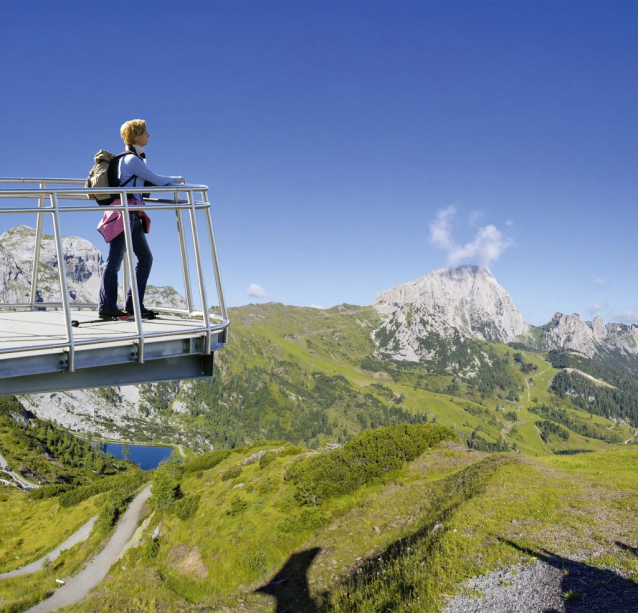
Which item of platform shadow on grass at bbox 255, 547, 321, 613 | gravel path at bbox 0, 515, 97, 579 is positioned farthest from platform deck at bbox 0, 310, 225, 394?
gravel path at bbox 0, 515, 97, 579

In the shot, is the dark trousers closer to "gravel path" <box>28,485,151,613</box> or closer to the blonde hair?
the blonde hair

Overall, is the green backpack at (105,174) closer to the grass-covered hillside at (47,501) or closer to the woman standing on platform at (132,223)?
the woman standing on platform at (132,223)

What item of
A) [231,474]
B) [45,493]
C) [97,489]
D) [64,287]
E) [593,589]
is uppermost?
[64,287]

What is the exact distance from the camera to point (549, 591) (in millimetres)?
12750

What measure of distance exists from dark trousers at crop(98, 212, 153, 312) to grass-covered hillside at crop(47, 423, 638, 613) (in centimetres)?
1372

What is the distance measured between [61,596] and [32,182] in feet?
150

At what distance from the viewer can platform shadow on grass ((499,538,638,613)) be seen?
1120 centimetres

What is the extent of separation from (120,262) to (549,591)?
52.9ft

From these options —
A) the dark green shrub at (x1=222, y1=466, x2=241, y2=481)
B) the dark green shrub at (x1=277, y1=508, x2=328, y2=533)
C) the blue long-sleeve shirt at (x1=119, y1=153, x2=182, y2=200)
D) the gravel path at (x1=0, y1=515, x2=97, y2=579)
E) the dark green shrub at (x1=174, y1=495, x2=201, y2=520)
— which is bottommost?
the gravel path at (x1=0, y1=515, x2=97, y2=579)

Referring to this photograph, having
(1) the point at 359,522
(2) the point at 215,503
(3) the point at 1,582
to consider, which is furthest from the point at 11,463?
(1) the point at 359,522

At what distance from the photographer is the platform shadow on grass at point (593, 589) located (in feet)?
36.7

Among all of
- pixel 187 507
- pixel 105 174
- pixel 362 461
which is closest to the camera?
pixel 105 174

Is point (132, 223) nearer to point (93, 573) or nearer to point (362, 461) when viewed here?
point (362, 461)

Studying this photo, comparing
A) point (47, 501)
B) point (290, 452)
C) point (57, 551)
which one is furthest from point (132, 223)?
point (47, 501)
